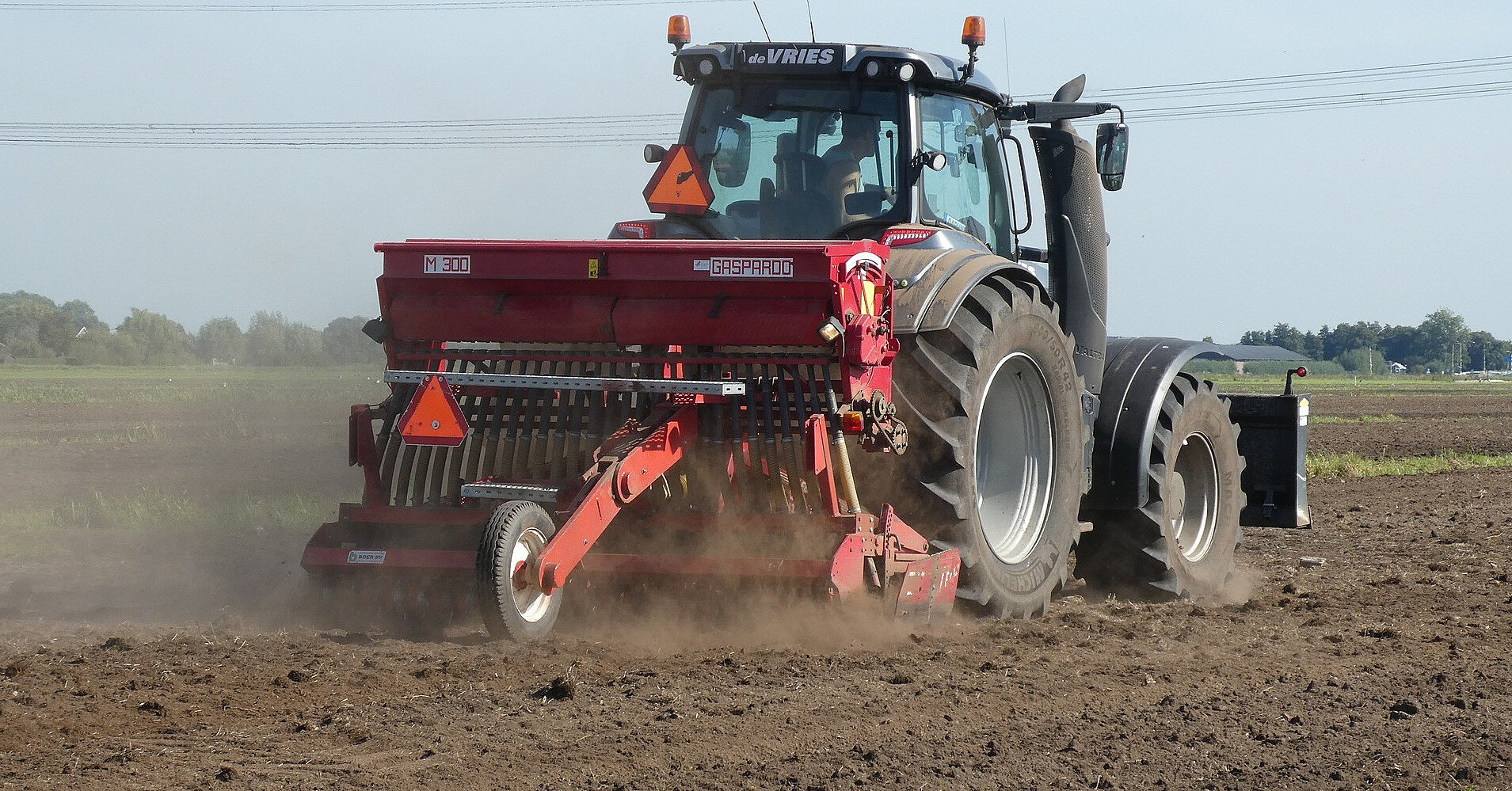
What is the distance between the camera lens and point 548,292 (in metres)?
5.61

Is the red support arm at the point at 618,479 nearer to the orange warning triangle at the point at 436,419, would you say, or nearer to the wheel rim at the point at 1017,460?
the orange warning triangle at the point at 436,419

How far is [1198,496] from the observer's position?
769cm

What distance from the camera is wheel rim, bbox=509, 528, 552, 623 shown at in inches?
185

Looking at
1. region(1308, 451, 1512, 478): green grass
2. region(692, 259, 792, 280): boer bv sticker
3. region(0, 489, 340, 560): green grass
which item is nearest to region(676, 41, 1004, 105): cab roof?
region(692, 259, 792, 280): boer bv sticker

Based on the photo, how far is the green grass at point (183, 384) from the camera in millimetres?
12719

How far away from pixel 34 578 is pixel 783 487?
4140 millimetres

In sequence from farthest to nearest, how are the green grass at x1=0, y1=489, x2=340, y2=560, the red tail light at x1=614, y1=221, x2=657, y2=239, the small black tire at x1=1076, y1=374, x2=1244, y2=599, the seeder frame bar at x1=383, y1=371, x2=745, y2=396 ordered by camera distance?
the green grass at x1=0, y1=489, x2=340, y2=560, the small black tire at x1=1076, y1=374, x2=1244, y2=599, the red tail light at x1=614, y1=221, x2=657, y2=239, the seeder frame bar at x1=383, y1=371, x2=745, y2=396

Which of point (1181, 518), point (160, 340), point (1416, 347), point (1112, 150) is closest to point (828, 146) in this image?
→ point (1112, 150)

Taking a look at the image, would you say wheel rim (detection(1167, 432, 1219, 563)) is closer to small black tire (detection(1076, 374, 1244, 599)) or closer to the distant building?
small black tire (detection(1076, 374, 1244, 599))

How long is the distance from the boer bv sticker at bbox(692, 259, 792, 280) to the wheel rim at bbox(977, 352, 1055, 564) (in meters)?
1.40

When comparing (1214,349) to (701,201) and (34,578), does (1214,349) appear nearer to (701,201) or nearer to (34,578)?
(701,201)

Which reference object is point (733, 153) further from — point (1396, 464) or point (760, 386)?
Result: point (1396, 464)

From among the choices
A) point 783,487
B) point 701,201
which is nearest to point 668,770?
point 783,487

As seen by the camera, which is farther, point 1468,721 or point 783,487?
point 783,487
